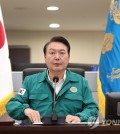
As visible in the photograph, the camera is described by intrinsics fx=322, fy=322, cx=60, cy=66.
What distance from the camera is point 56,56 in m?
2.08

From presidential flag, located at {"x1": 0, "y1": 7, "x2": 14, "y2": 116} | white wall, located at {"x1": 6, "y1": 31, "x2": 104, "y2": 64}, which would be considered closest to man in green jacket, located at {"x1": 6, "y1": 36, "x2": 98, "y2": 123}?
presidential flag, located at {"x1": 0, "y1": 7, "x2": 14, "y2": 116}

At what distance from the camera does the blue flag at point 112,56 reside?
2842mm

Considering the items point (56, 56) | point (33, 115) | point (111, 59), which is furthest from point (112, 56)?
point (33, 115)

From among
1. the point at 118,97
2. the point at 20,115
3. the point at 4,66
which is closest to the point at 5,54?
the point at 4,66

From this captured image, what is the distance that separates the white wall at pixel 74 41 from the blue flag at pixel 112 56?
730cm

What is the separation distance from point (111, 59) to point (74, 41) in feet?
24.6

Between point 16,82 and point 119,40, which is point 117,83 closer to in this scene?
point 119,40

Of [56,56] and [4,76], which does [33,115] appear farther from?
[4,76]

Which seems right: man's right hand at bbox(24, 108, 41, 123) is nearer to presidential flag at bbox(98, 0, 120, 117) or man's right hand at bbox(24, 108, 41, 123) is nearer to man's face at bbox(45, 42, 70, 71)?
man's face at bbox(45, 42, 70, 71)

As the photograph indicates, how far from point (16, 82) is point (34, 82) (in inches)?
33.4

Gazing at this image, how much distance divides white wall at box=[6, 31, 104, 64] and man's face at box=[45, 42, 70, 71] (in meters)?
8.10

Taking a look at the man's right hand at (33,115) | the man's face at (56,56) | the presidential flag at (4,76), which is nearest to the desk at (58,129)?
the man's right hand at (33,115)

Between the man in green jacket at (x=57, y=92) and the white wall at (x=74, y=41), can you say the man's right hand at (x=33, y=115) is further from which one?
the white wall at (x=74, y=41)

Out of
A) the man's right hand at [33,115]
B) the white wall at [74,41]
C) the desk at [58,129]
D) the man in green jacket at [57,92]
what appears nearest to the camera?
the desk at [58,129]
